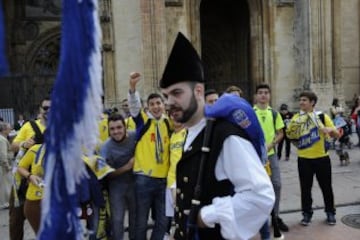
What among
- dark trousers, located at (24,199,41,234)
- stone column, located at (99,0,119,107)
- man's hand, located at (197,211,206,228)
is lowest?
dark trousers, located at (24,199,41,234)

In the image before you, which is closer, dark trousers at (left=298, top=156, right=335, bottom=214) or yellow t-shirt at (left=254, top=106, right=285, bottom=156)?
yellow t-shirt at (left=254, top=106, right=285, bottom=156)

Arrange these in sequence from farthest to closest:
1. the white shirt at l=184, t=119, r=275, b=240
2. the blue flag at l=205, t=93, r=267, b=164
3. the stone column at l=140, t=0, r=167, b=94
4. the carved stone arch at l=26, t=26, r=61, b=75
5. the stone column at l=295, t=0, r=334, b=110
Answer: the carved stone arch at l=26, t=26, r=61, b=75
the stone column at l=295, t=0, r=334, b=110
the stone column at l=140, t=0, r=167, b=94
the blue flag at l=205, t=93, r=267, b=164
the white shirt at l=184, t=119, r=275, b=240

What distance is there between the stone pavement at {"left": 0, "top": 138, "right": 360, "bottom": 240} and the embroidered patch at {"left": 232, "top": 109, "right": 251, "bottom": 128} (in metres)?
3.78

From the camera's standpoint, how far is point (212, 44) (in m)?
19.3

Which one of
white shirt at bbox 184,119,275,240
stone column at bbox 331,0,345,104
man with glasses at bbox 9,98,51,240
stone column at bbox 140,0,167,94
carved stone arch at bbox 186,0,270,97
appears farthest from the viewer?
stone column at bbox 331,0,345,104

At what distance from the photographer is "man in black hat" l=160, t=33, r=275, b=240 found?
2082 millimetres

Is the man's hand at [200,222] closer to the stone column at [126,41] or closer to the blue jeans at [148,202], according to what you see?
the blue jeans at [148,202]

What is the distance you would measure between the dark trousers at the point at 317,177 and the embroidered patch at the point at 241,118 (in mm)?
4091

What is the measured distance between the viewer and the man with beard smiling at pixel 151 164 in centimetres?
502

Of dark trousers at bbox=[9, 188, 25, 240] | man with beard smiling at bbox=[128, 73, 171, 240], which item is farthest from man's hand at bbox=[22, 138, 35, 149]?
man with beard smiling at bbox=[128, 73, 171, 240]

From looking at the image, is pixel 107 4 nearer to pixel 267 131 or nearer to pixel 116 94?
pixel 116 94

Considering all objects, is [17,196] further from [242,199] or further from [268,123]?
[242,199]

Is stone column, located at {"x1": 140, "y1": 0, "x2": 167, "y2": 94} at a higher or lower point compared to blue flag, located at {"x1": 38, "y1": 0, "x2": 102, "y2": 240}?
higher

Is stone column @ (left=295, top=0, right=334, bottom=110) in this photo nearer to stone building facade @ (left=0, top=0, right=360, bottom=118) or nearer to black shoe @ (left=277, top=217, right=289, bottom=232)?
stone building facade @ (left=0, top=0, right=360, bottom=118)
